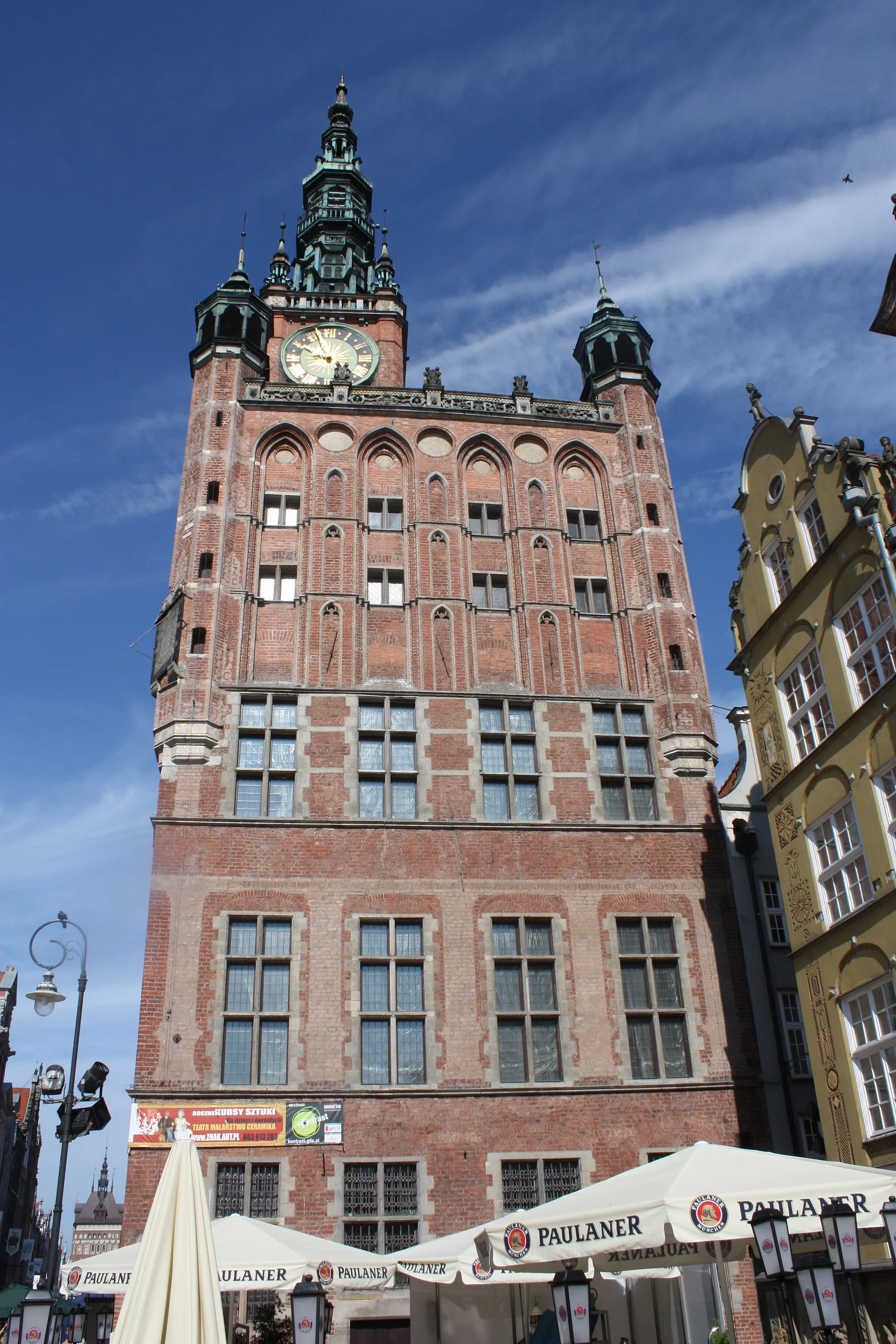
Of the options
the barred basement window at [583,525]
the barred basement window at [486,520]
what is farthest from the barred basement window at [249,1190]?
the barred basement window at [583,525]

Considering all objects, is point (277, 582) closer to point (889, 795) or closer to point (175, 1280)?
point (889, 795)

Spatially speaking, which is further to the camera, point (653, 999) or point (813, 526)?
point (653, 999)

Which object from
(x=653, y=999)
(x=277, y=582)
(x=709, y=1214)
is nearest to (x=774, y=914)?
(x=653, y=999)

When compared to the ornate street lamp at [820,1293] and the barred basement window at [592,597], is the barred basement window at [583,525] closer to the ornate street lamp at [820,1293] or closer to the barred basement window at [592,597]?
the barred basement window at [592,597]

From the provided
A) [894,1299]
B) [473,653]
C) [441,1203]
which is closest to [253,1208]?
[441,1203]

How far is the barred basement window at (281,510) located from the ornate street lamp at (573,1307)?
19.9 metres

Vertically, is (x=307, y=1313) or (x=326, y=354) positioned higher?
(x=326, y=354)

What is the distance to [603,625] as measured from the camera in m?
26.1

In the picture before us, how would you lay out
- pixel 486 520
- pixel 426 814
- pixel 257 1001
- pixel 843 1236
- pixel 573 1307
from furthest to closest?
pixel 486 520 < pixel 426 814 < pixel 257 1001 < pixel 843 1236 < pixel 573 1307

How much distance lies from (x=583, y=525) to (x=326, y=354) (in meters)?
11.0

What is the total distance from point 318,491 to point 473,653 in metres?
5.95

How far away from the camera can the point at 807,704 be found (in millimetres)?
18688

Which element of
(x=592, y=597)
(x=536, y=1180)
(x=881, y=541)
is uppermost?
(x=592, y=597)

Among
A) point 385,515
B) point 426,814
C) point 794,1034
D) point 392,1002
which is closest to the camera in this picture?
point 392,1002
